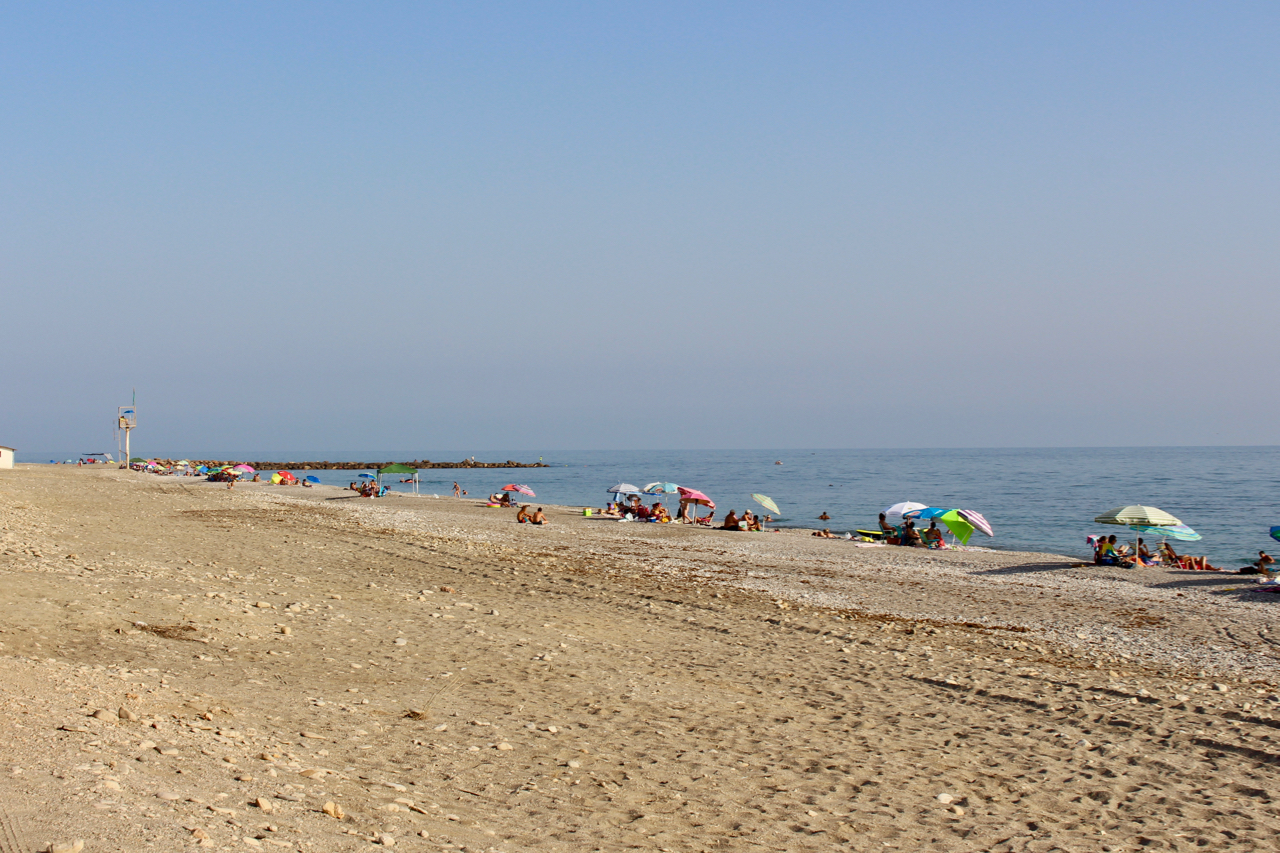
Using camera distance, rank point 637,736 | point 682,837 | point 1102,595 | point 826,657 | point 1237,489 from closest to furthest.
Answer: point 682,837 → point 637,736 → point 826,657 → point 1102,595 → point 1237,489

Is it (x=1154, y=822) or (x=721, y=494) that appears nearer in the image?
(x=1154, y=822)

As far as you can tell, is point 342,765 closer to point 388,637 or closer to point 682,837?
point 682,837

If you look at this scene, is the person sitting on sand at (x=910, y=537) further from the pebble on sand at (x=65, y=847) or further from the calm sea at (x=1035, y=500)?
the pebble on sand at (x=65, y=847)

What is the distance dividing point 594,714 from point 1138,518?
70.2 ft

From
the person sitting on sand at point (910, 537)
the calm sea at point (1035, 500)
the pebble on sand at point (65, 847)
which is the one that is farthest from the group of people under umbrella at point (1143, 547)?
the pebble on sand at point (65, 847)

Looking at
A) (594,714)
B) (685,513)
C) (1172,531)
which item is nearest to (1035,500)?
(685,513)

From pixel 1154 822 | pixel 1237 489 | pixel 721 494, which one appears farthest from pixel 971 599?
pixel 1237 489

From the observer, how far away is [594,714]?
339 inches

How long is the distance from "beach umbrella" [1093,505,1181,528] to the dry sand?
6.32 meters

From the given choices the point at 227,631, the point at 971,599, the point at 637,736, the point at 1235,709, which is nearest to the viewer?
the point at 637,736

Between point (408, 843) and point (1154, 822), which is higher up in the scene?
point (408, 843)

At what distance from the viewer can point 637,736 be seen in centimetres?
803

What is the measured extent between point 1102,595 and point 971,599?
3671mm

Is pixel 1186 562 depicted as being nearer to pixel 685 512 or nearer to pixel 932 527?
pixel 932 527
